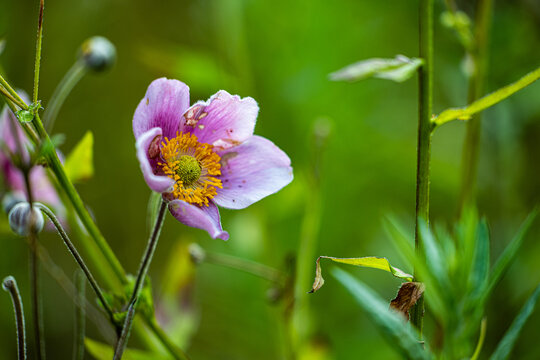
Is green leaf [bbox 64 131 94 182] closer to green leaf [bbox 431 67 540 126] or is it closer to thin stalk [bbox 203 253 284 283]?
thin stalk [bbox 203 253 284 283]

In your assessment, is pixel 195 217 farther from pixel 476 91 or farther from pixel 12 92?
pixel 476 91

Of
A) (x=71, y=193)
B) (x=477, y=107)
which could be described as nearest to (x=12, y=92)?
(x=71, y=193)

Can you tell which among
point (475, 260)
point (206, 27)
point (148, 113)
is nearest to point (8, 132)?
point (148, 113)

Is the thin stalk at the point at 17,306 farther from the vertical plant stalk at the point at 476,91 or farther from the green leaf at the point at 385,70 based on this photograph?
the vertical plant stalk at the point at 476,91

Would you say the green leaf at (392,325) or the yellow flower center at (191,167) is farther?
the yellow flower center at (191,167)

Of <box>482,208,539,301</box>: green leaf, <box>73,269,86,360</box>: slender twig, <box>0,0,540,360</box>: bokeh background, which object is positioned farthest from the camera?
<box>0,0,540,360</box>: bokeh background

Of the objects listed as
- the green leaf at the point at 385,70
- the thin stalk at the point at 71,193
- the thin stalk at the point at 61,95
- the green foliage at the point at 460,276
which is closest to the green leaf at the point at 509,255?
the green foliage at the point at 460,276

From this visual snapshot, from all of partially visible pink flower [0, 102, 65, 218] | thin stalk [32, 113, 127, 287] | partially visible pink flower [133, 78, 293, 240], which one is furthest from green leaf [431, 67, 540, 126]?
partially visible pink flower [0, 102, 65, 218]

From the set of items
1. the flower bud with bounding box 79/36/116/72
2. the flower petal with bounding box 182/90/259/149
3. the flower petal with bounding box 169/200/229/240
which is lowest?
the flower petal with bounding box 169/200/229/240
